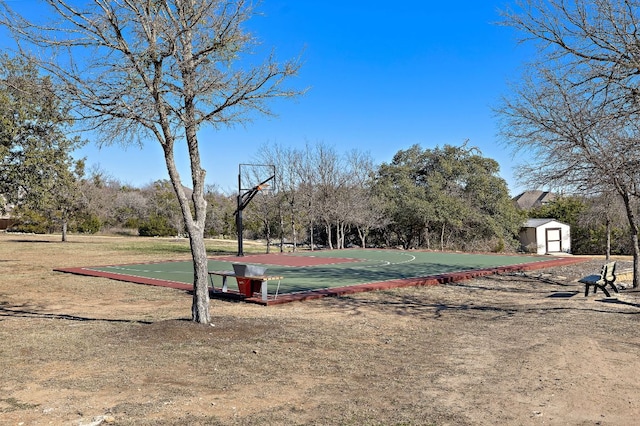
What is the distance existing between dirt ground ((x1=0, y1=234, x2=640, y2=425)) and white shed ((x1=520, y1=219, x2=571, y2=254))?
99.6 feet

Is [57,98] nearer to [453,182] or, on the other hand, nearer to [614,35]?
[614,35]

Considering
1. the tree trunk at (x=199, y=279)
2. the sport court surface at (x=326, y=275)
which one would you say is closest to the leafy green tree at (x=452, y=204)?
the sport court surface at (x=326, y=275)

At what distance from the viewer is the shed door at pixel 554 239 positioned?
4128 cm

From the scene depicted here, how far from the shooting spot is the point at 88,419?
4.71 metres

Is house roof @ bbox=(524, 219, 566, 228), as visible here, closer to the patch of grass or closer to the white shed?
the white shed

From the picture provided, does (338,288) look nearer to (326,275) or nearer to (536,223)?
(326,275)

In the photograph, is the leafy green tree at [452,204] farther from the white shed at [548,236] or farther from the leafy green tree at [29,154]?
the leafy green tree at [29,154]

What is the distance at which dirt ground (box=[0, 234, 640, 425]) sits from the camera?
4930 millimetres

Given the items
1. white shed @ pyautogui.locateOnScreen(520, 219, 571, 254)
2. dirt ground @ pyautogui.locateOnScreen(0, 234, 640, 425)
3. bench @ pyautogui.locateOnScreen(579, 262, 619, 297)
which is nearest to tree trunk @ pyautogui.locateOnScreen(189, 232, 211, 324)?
dirt ground @ pyautogui.locateOnScreen(0, 234, 640, 425)

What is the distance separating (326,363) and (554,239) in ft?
128

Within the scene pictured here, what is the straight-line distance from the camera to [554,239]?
136ft

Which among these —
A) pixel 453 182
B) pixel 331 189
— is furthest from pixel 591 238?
pixel 331 189

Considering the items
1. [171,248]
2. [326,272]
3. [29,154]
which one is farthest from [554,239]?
[29,154]

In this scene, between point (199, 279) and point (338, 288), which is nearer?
point (199, 279)
